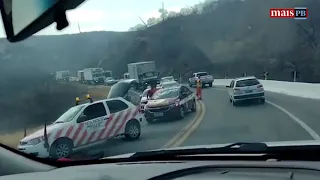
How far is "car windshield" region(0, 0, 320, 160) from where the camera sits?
19.7 ft

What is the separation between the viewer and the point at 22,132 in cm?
614

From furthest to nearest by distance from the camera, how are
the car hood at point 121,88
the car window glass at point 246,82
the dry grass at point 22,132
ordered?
the car window glass at point 246,82
the car hood at point 121,88
the dry grass at point 22,132

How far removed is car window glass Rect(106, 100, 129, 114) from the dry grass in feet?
1.41

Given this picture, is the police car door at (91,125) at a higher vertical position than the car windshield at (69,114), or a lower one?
lower

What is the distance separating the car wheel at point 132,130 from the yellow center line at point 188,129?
64cm

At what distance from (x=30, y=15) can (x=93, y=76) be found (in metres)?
3.67

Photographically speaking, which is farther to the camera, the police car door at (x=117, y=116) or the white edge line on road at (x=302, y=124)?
the white edge line on road at (x=302, y=124)

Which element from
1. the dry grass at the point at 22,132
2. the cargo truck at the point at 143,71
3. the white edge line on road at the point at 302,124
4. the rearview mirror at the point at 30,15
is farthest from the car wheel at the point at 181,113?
the rearview mirror at the point at 30,15

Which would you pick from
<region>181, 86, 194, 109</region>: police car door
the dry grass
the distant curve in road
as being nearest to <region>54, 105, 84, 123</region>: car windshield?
the dry grass

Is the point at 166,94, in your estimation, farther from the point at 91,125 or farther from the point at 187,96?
the point at 91,125

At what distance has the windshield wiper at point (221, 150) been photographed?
3.63 m

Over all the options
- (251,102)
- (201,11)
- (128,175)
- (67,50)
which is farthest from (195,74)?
(128,175)

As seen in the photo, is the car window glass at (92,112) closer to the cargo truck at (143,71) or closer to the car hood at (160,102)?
the cargo truck at (143,71)

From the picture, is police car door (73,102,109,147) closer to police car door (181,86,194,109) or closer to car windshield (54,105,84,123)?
car windshield (54,105,84,123)
